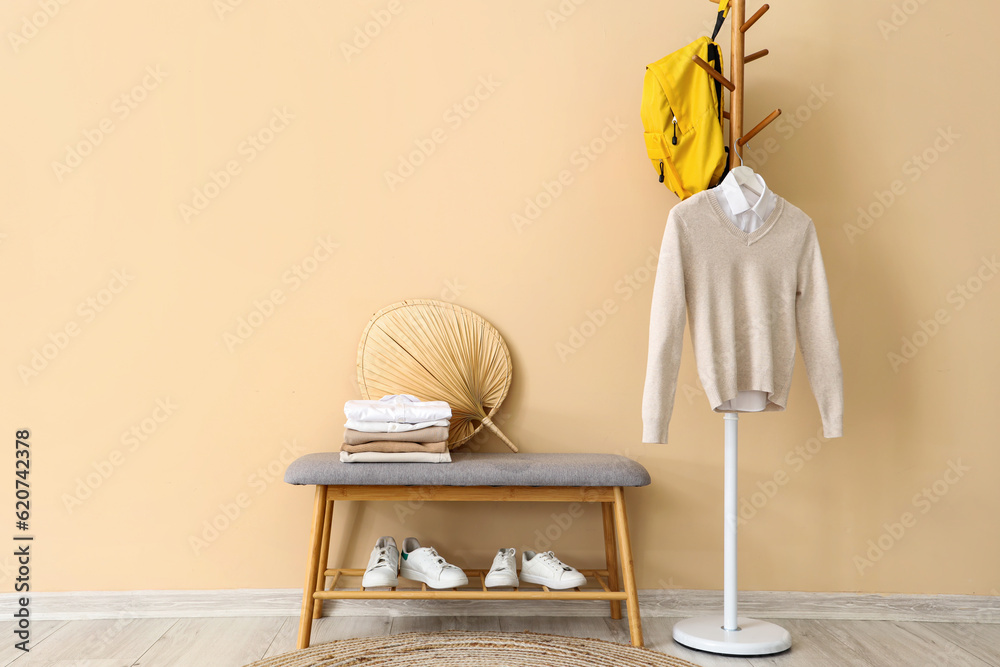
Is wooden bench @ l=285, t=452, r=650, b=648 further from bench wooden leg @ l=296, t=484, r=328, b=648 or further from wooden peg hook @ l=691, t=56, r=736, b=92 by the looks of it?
wooden peg hook @ l=691, t=56, r=736, b=92

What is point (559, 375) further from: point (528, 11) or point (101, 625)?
point (101, 625)

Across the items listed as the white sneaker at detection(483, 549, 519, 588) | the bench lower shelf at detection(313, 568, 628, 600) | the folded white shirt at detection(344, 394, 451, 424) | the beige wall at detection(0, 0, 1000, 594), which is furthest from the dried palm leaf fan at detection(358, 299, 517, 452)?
the bench lower shelf at detection(313, 568, 628, 600)

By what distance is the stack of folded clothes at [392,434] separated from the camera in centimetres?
181

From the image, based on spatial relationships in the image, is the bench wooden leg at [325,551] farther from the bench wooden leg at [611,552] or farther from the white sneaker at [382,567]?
the bench wooden leg at [611,552]

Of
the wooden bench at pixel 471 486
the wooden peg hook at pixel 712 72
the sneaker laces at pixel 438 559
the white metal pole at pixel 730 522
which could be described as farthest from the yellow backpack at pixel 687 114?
the sneaker laces at pixel 438 559

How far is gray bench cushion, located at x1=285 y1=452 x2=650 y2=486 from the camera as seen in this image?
5.86 feet

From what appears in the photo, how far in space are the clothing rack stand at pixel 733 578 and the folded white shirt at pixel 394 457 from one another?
28.6 inches

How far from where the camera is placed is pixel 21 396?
6.91 ft

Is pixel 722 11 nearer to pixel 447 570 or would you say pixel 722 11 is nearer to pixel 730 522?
pixel 730 522

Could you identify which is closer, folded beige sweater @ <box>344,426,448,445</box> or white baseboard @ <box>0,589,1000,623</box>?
folded beige sweater @ <box>344,426,448,445</box>

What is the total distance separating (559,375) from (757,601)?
2.87 feet

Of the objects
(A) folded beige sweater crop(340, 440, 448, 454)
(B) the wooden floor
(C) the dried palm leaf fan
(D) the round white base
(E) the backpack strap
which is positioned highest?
(E) the backpack strap

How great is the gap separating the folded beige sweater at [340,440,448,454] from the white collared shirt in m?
0.94

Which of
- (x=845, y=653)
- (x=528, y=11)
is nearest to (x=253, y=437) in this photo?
(x=528, y=11)
